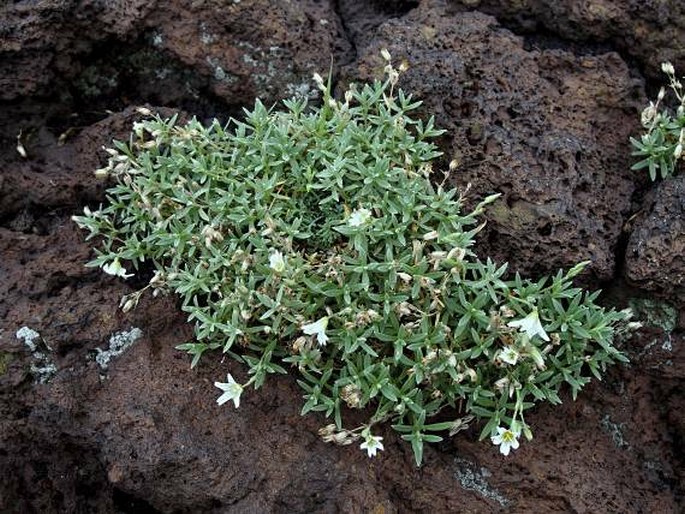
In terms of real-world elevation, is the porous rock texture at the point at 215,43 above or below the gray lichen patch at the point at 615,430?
above

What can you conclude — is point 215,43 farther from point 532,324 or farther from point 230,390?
point 532,324

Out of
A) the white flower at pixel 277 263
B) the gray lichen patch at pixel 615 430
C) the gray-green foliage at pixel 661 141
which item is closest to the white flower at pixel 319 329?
the white flower at pixel 277 263

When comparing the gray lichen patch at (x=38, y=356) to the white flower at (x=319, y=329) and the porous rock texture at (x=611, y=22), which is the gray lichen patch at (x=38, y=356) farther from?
the porous rock texture at (x=611, y=22)

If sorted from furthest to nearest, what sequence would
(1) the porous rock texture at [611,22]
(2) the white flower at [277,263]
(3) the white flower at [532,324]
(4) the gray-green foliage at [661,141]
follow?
(1) the porous rock texture at [611,22] → (4) the gray-green foliage at [661,141] → (2) the white flower at [277,263] → (3) the white flower at [532,324]

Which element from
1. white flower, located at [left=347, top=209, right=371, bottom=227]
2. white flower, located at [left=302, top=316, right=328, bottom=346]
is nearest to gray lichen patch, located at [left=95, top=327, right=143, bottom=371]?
white flower, located at [left=302, top=316, right=328, bottom=346]

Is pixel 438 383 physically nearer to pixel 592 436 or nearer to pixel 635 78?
pixel 592 436

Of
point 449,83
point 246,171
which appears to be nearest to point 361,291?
point 246,171

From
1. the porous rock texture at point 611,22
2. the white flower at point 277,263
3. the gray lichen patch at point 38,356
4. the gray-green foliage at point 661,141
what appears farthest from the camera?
the porous rock texture at point 611,22
